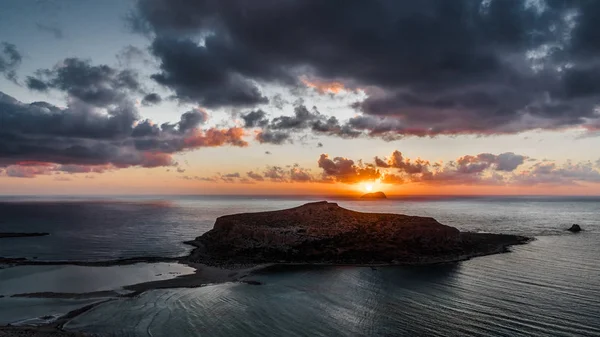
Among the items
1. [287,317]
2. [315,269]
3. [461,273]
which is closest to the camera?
[287,317]

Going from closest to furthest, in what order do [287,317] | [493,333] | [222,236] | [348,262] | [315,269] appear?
[493,333], [287,317], [315,269], [348,262], [222,236]

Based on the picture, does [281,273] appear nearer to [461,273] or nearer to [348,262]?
[348,262]

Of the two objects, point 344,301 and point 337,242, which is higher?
point 337,242

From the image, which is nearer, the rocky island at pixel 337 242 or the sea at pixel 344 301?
the sea at pixel 344 301

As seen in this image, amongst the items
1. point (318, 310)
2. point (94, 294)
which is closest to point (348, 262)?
point (318, 310)

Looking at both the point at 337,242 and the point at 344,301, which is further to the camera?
the point at 337,242

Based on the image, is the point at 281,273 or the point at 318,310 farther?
the point at 281,273

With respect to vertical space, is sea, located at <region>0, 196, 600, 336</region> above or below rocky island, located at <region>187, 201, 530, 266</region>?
below

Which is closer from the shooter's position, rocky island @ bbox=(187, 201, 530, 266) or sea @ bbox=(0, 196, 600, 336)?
sea @ bbox=(0, 196, 600, 336)
